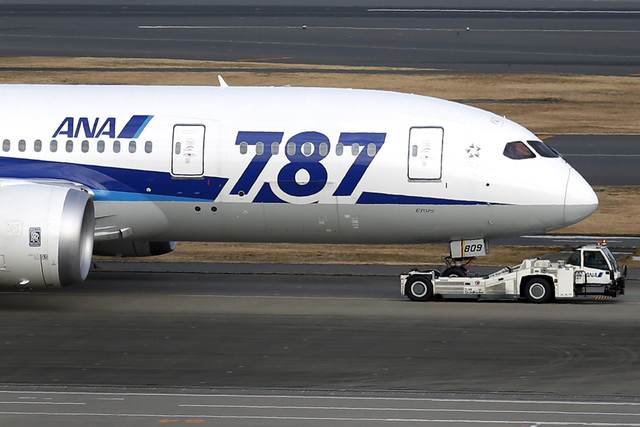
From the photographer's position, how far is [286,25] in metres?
103

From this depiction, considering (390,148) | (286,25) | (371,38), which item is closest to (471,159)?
(390,148)

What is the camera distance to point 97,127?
120ft

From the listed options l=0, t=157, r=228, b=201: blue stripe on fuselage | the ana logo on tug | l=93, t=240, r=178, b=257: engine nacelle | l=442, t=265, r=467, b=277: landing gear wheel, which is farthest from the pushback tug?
the ana logo on tug

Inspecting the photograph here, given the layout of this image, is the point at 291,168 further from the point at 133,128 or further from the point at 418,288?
the point at 418,288

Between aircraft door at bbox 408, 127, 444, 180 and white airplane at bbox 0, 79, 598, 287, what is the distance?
0.04m

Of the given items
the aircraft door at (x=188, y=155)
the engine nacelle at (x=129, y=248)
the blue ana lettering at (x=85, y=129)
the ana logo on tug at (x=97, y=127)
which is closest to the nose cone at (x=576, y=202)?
the aircraft door at (x=188, y=155)

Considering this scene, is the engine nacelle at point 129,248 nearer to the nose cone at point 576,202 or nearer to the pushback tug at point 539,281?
the pushback tug at point 539,281

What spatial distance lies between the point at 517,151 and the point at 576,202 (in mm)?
2081

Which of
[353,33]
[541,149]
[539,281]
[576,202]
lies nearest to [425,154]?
[541,149]

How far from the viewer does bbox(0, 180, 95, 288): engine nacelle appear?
33781 mm

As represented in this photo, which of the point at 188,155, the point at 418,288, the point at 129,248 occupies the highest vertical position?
the point at 188,155

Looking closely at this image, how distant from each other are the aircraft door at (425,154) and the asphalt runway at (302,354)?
3520 mm

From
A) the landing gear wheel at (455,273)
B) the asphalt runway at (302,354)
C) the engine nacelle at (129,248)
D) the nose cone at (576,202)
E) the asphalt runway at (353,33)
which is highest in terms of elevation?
the asphalt runway at (353,33)

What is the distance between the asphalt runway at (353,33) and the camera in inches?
3314
